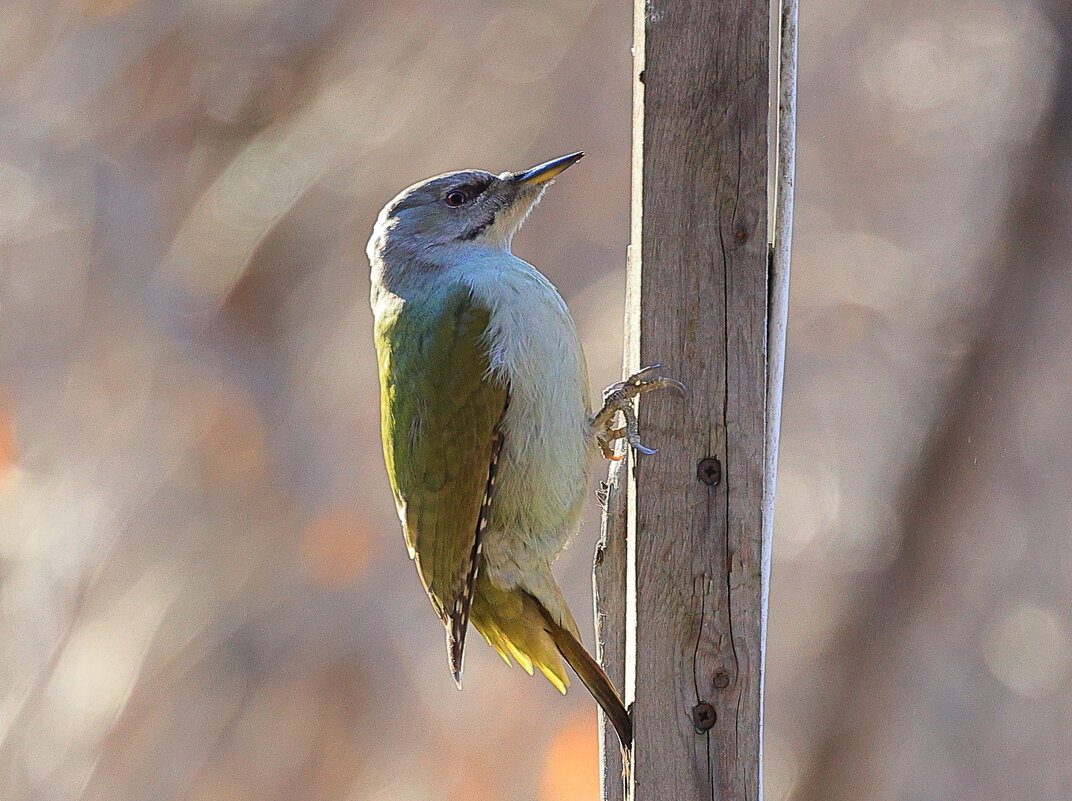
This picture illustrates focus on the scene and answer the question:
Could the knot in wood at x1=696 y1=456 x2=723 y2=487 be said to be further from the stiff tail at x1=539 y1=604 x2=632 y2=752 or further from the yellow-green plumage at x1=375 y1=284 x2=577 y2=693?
the yellow-green plumage at x1=375 y1=284 x2=577 y2=693

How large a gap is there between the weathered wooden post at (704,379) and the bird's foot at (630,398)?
0.08 ft

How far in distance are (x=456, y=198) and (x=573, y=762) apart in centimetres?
371

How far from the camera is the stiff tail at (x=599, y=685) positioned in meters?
2.38

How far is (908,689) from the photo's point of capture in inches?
216

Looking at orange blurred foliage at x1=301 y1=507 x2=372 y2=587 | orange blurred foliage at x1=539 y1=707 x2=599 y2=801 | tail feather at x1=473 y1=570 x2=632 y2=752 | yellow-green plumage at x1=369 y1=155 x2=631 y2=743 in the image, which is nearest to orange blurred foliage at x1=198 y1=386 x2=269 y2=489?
orange blurred foliage at x1=301 y1=507 x2=372 y2=587

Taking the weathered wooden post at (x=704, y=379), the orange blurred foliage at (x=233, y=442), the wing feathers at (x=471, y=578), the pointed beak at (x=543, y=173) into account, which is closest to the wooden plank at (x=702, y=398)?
the weathered wooden post at (x=704, y=379)

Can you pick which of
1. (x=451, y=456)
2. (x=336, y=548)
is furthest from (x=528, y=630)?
(x=336, y=548)

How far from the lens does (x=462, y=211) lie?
316cm

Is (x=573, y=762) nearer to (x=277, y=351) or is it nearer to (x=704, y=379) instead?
(x=277, y=351)

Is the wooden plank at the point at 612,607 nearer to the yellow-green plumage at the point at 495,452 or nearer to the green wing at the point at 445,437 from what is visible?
the yellow-green plumage at the point at 495,452

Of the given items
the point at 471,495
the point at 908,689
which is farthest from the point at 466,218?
the point at 908,689

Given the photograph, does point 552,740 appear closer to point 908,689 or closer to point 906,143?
point 908,689

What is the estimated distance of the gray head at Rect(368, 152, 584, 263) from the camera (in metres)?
3.14

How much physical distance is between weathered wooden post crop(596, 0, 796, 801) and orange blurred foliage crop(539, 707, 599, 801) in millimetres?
3726
